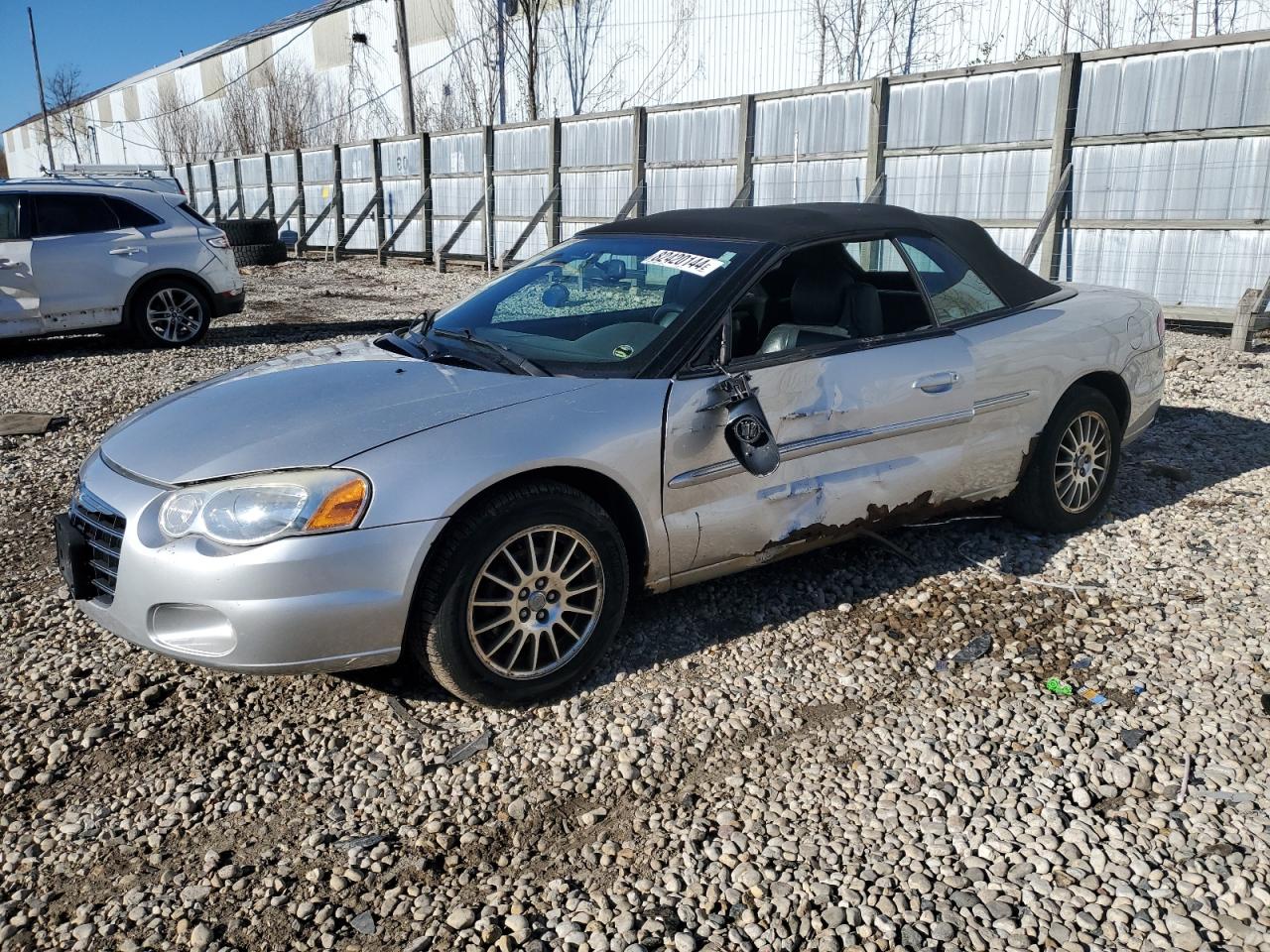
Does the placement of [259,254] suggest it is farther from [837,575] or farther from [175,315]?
[837,575]

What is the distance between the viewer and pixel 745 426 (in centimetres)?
347

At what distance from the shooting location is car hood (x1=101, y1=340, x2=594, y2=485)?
298 centimetres

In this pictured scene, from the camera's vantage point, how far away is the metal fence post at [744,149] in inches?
555

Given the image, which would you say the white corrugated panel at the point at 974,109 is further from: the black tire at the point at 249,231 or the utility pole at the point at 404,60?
the utility pole at the point at 404,60

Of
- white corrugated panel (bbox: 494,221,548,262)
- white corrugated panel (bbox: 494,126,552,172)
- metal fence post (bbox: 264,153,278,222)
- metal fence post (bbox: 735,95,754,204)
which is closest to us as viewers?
metal fence post (bbox: 735,95,754,204)

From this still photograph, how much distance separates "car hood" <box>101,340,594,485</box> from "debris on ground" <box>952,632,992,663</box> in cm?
166

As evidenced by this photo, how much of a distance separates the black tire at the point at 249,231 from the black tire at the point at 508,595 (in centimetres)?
2056

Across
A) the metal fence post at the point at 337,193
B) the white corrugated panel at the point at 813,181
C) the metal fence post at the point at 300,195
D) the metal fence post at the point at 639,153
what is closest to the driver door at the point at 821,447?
the white corrugated panel at the point at 813,181

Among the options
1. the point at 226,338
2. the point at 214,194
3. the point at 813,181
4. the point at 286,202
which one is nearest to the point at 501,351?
the point at 226,338

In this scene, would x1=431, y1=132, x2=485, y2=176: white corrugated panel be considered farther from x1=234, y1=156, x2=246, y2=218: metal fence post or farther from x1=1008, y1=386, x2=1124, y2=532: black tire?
x1=1008, y1=386, x2=1124, y2=532: black tire

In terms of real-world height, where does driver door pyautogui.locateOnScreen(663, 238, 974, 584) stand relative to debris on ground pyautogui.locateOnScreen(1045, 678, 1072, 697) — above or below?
above

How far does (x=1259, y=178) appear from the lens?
9.77 m

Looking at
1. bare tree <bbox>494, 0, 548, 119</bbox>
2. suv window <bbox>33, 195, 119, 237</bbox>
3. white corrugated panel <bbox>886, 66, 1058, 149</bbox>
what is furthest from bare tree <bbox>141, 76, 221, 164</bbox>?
white corrugated panel <bbox>886, 66, 1058, 149</bbox>

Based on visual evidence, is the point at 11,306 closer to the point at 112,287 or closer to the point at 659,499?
the point at 112,287
